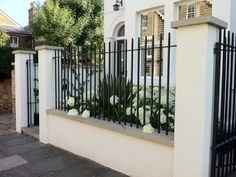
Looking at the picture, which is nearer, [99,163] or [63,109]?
[99,163]

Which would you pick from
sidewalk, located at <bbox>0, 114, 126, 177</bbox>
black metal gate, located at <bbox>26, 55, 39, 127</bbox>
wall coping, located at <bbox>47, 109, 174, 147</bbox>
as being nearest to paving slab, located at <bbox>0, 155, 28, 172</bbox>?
sidewalk, located at <bbox>0, 114, 126, 177</bbox>

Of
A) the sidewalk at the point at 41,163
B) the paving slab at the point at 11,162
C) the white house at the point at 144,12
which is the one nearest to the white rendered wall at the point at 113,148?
the sidewalk at the point at 41,163

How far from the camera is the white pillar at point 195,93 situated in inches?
113

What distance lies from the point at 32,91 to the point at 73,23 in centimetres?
772

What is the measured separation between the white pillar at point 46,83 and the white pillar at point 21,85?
111 cm

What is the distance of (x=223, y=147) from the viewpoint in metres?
3.39

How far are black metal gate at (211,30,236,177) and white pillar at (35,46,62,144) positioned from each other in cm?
350

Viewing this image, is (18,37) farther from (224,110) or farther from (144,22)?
(224,110)

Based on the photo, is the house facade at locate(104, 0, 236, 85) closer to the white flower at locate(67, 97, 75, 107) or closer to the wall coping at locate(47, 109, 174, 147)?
the white flower at locate(67, 97, 75, 107)

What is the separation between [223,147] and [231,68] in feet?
3.37

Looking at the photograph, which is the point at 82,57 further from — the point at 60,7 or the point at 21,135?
the point at 60,7

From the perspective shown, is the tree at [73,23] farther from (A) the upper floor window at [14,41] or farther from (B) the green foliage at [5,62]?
(A) the upper floor window at [14,41]

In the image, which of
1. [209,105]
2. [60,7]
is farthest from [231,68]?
[60,7]

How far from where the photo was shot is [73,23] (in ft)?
45.0
